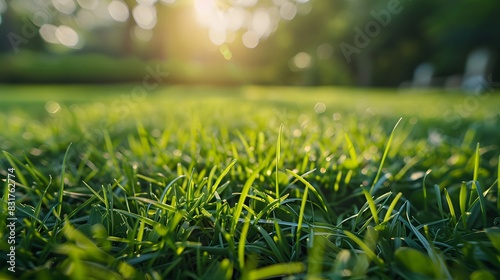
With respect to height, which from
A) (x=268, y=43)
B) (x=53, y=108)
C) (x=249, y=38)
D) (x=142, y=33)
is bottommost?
(x=53, y=108)

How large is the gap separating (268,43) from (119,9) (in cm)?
1518

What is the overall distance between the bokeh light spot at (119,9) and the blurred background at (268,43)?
124 millimetres

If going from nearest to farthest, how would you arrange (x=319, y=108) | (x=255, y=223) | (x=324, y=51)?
(x=255, y=223) → (x=319, y=108) → (x=324, y=51)

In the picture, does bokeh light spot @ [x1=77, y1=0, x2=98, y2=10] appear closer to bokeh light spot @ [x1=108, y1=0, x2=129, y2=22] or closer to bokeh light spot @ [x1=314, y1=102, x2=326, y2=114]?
bokeh light spot @ [x1=108, y1=0, x2=129, y2=22]

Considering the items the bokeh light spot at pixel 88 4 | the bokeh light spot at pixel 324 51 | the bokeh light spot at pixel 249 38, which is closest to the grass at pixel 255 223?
the bokeh light spot at pixel 249 38

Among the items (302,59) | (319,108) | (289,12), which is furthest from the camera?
(302,59)

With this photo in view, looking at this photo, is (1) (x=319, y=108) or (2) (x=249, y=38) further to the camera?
(2) (x=249, y=38)

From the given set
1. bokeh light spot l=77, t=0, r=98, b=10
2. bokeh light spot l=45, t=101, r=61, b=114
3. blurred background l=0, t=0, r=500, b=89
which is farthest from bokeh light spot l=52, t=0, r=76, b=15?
bokeh light spot l=45, t=101, r=61, b=114

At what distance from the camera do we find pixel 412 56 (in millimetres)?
→ 27953

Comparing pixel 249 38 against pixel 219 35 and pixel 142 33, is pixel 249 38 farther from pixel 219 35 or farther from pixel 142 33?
pixel 219 35

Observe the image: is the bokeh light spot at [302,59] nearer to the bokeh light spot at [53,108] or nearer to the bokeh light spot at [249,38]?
the bokeh light spot at [249,38]

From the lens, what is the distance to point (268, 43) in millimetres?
33031

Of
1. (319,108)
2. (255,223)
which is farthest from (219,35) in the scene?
(255,223)

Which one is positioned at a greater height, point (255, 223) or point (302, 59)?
point (302, 59)
